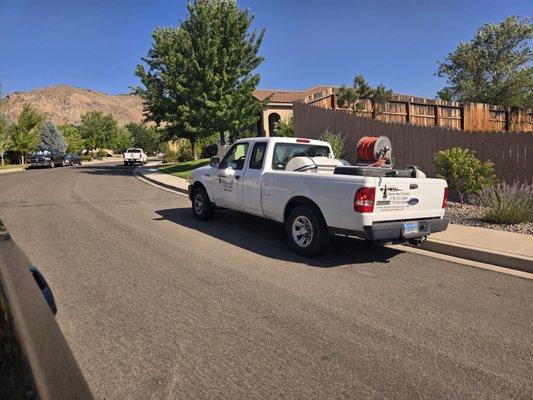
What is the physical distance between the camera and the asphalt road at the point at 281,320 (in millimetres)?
3340

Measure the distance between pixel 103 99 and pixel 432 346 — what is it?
20862 cm

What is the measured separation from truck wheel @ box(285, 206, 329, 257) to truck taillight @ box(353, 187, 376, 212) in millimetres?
783

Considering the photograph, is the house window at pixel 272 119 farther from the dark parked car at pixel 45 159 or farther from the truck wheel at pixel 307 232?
the truck wheel at pixel 307 232

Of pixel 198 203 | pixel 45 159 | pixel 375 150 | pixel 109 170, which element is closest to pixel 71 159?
pixel 45 159

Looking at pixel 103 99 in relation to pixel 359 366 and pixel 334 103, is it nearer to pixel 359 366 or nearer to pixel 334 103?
pixel 334 103

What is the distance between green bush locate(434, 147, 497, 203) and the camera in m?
9.87

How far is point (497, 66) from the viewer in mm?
36969

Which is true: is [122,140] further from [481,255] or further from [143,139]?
[481,255]

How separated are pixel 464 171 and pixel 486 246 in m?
3.25

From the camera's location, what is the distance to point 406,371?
11.5 feet

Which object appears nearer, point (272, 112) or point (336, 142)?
point (336, 142)

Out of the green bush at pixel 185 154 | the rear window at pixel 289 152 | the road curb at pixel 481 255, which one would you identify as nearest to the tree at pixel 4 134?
the green bush at pixel 185 154

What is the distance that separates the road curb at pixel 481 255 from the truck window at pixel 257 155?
10.2 ft

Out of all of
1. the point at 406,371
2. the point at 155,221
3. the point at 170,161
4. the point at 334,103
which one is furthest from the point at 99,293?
the point at 170,161
